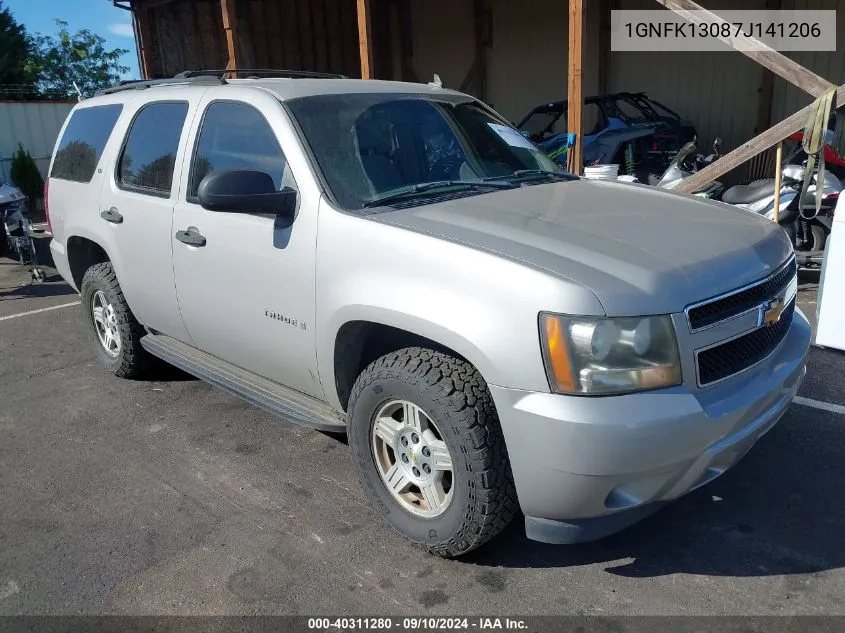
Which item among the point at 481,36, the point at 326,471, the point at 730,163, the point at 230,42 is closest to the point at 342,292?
the point at 326,471

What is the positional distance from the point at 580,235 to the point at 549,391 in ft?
2.28

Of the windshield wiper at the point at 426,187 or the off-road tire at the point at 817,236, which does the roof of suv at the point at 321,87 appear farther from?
the off-road tire at the point at 817,236

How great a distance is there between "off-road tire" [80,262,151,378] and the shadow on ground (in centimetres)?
295

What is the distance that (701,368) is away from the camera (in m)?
2.53

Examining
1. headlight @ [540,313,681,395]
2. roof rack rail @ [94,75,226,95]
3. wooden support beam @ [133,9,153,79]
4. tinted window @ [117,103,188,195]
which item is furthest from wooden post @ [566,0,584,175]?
wooden support beam @ [133,9,153,79]

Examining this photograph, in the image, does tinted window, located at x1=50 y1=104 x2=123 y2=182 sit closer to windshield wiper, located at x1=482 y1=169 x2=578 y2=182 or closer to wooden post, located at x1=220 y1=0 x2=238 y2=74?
windshield wiper, located at x1=482 y1=169 x2=578 y2=182

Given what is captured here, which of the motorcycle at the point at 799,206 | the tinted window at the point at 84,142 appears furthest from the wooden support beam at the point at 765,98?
the tinted window at the point at 84,142

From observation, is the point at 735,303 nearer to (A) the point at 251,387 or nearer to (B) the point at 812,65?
(A) the point at 251,387

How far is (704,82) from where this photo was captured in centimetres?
1233

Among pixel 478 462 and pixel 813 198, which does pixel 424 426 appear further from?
pixel 813 198

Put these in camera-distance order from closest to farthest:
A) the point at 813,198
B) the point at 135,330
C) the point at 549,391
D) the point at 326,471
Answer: the point at 549,391
the point at 326,471
the point at 135,330
the point at 813,198

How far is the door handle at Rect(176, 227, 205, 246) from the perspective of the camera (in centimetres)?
375

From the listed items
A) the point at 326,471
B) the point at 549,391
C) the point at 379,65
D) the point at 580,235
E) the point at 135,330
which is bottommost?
the point at 326,471

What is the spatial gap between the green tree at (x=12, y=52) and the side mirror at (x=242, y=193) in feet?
111
